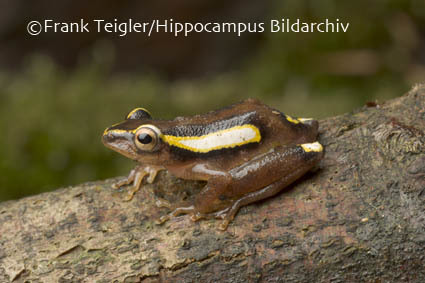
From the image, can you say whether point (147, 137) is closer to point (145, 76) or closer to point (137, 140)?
point (137, 140)

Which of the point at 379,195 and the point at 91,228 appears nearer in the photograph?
the point at 379,195

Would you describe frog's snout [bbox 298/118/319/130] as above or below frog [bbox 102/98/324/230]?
above

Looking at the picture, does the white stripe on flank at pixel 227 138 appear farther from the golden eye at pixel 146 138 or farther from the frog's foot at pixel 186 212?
the frog's foot at pixel 186 212

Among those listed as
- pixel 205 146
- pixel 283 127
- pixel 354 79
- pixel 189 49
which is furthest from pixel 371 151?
pixel 189 49

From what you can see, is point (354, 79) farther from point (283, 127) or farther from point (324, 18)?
point (283, 127)

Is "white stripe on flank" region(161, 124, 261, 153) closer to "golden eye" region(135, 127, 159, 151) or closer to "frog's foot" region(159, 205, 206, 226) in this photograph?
"golden eye" region(135, 127, 159, 151)
